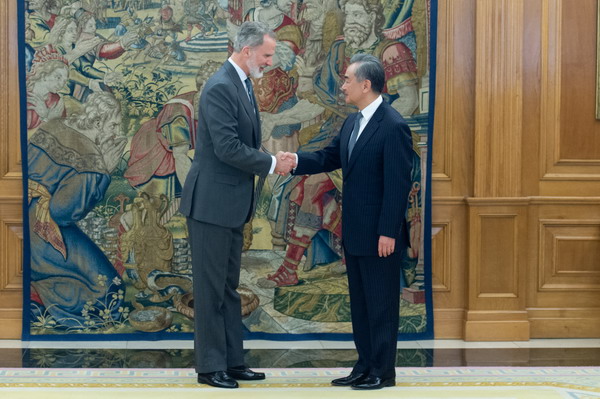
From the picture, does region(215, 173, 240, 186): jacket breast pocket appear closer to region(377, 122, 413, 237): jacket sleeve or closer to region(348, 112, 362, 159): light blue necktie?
region(348, 112, 362, 159): light blue necktie

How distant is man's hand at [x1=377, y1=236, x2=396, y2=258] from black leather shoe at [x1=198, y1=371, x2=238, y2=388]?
93 cm

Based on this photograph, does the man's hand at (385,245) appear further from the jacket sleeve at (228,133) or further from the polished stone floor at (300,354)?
the polished stone floor at (300,354)

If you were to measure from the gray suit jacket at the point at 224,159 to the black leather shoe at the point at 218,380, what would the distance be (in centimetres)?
71

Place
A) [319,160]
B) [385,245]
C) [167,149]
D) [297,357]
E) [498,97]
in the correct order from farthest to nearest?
[498,97], [167,149], [297,357], [319,160], [385,245]

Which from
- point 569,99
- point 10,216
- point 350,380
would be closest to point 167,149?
point 10,216

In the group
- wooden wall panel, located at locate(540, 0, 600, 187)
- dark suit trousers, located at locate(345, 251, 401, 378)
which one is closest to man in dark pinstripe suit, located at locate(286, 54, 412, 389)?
dark suit trousers, located at locate(345, 251, 401, 378)

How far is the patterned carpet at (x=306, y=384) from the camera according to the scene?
414 centimetres

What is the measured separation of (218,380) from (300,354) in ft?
2.98

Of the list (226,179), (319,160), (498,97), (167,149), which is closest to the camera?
(226,179)

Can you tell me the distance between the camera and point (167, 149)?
5.38 metres

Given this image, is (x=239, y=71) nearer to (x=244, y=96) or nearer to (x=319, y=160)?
(x=244, y=96)

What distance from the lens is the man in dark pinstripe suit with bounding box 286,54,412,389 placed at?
4.18 metres

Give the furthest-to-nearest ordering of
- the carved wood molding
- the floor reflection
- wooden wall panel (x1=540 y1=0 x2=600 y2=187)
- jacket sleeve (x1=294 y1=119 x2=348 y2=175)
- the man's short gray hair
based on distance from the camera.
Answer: wooden wall panel (x1=540 y1=0 x2=600 y2=187), the carved wood molding, the floor reflection, jacket sleeve (x1=294 y1=119 x2=348 y2=175), the man's short gray hair

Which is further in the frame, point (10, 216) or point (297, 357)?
point (10, 216)
